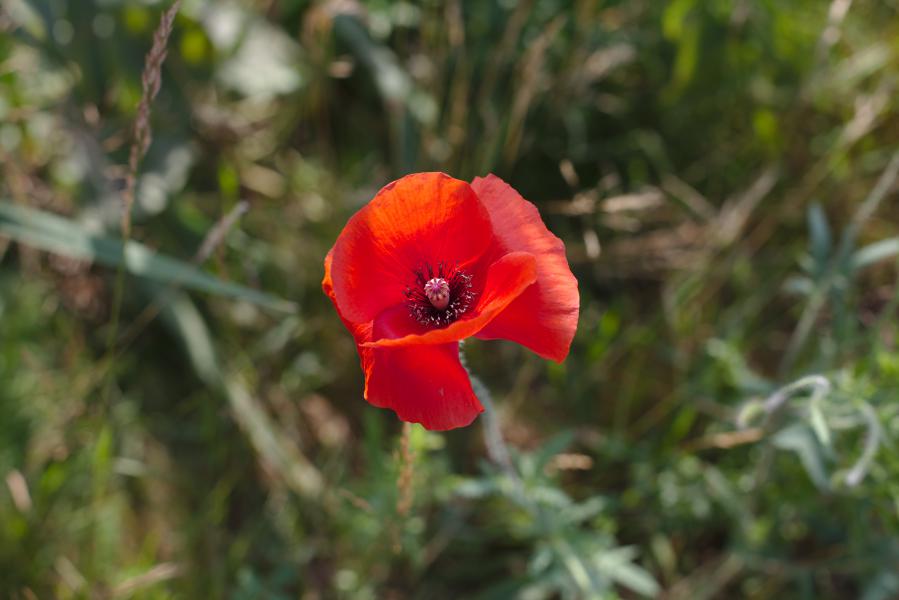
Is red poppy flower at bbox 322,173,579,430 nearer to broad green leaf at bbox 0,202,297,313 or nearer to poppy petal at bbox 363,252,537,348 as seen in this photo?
poppy petal at bbox 363,252,537,348

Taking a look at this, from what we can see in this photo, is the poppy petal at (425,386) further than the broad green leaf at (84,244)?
No

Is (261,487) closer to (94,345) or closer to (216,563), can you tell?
(216,563)

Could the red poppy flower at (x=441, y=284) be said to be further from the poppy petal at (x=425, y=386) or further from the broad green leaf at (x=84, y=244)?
the broad green leaf at (x=84, y=244)

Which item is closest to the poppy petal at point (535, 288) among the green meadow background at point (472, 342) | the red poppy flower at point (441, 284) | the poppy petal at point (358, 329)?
the red poppy flower at point (441, 284)

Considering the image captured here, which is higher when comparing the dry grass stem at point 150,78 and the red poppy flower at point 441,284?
the dry grass stem at point 150,78

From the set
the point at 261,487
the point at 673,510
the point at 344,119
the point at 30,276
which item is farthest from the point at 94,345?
the point at 673,510

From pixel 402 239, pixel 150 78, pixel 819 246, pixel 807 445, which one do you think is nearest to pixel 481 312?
pixel 402 239
